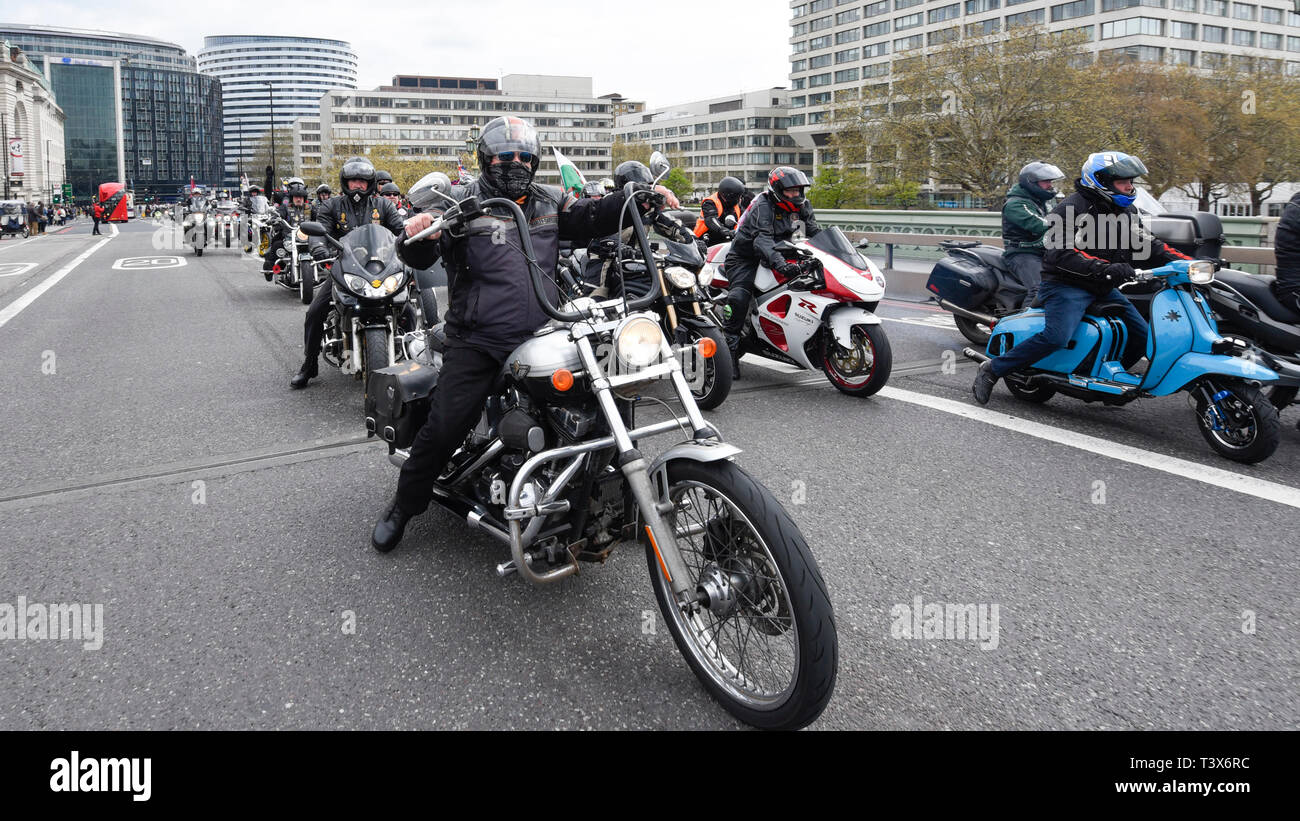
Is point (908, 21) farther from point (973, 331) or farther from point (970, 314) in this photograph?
point (970, 314)

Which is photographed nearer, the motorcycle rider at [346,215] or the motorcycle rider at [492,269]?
the motorcycle rider at [492,269]

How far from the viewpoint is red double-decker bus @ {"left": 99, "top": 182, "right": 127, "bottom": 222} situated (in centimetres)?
7594

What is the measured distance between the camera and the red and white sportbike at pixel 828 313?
756cm

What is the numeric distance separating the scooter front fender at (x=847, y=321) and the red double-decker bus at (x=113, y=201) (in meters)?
78.7

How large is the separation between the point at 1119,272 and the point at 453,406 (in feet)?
15.3

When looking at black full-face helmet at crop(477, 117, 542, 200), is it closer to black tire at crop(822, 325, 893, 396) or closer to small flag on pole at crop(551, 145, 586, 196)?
small flag on pole at crop(551, 145, 586, 196)

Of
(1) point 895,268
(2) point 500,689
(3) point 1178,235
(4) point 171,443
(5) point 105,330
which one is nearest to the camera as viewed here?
(2) point 500,689

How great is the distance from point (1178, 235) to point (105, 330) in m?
11.7

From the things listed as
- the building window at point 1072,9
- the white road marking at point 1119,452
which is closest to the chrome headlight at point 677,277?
the white road marking at point 1119,452

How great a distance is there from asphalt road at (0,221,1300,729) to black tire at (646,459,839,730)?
0.16 m

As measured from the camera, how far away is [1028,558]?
14.1ft

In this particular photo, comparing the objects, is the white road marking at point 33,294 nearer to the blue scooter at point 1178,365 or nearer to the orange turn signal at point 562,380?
the orange turn signal at point 562,380
